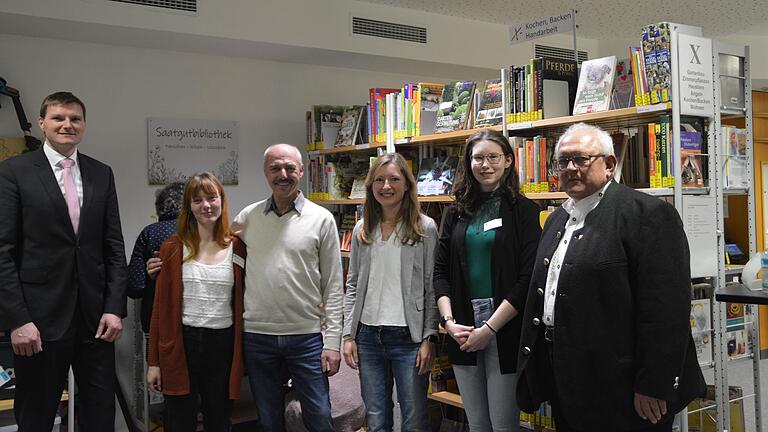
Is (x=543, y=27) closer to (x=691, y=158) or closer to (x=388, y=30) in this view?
(x=691, y=158)

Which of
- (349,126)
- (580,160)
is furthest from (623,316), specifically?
(349,126)

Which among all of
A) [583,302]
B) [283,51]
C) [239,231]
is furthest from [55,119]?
[283,51]

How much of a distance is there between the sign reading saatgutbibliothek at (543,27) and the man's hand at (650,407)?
7.18 feet

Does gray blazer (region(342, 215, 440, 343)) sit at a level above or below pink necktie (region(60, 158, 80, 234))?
below

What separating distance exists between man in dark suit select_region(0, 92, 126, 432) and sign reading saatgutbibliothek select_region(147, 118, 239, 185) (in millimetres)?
2217

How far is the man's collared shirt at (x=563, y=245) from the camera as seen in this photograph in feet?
6.69

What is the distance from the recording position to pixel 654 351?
184 cm

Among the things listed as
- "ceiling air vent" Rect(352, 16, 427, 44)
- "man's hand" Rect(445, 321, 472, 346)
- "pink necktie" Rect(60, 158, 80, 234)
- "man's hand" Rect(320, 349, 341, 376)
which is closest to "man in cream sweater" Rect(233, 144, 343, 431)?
"man's hand" Rect(320, 349, 341, 376)

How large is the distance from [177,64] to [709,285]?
12.2 feet

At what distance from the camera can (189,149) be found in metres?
4.82

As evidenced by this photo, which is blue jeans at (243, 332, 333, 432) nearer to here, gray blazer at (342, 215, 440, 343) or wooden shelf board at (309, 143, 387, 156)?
gray blazer at (342, 215, 440, 343)

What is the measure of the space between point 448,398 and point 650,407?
1.84 metres

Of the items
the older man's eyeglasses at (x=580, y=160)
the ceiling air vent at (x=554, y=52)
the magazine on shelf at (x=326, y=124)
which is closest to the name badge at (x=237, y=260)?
the older man's eyeglasses at (x=580, y=160)

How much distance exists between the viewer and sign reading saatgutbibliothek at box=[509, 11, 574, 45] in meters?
3.52
